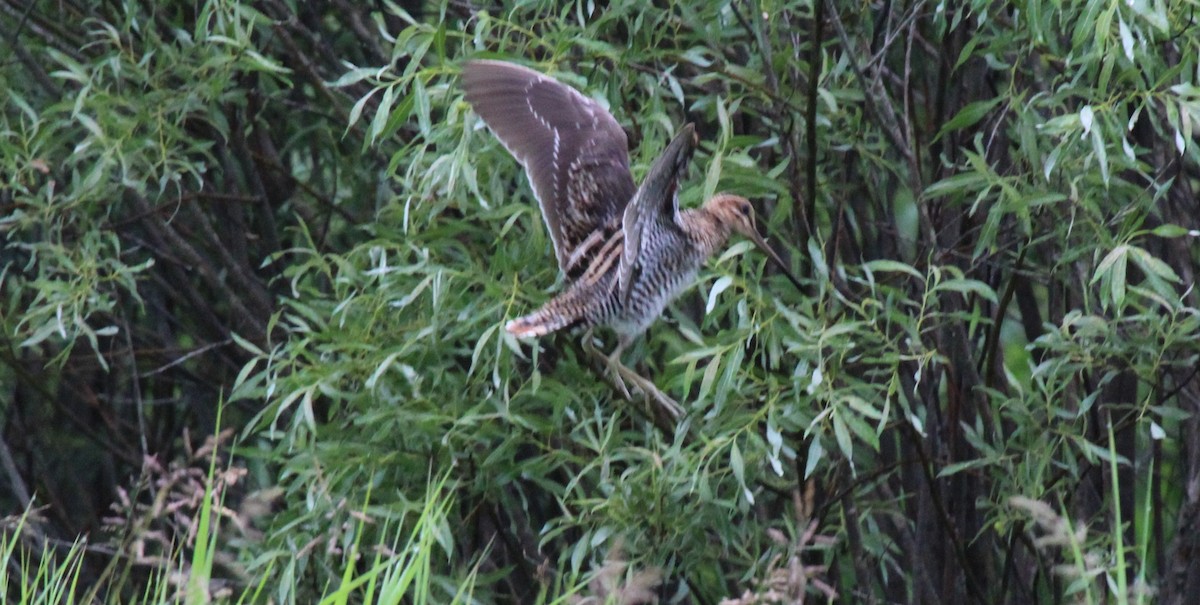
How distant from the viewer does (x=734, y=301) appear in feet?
11.9

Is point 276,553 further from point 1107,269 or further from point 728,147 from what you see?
point 1107,269

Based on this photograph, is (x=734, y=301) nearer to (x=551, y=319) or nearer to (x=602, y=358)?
(x=551, y=319)

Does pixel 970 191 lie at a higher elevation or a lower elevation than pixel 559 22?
lower

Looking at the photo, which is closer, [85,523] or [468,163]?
[468,163]

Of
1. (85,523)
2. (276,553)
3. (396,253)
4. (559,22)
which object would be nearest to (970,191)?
(559,22)

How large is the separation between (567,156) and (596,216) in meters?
0.17

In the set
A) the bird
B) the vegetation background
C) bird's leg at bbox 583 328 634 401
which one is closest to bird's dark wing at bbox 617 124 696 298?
the bird

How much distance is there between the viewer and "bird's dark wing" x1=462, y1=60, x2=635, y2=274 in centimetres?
398

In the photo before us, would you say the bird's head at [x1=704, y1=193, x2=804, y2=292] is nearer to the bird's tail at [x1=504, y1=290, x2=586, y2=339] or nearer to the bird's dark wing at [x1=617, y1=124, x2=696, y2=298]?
the bird's dark wing at [x1=617, y1=124, x2=696, y2=298]

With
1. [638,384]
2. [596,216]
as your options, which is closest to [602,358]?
[638,384]

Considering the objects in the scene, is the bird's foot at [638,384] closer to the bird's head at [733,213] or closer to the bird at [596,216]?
the bird at [596,216]

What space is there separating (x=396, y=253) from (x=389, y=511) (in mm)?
794

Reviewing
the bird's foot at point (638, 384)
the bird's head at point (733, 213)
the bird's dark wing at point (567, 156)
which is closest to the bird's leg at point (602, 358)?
the bird's foot at point (638, 384)

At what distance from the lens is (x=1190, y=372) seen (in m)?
4.11
